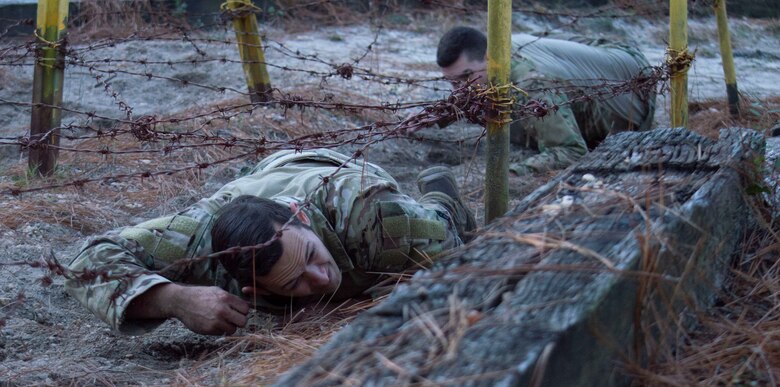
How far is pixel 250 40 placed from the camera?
5.51 m

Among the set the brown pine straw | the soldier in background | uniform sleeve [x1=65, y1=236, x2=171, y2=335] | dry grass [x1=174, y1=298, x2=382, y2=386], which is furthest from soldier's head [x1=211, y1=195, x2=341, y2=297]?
the soldier in background

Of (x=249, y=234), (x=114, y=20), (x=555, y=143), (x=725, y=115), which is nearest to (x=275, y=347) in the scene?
(x=249, y=234)

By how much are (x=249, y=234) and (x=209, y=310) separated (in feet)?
0.79

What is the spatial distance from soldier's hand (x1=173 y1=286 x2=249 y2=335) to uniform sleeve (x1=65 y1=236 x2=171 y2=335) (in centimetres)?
9

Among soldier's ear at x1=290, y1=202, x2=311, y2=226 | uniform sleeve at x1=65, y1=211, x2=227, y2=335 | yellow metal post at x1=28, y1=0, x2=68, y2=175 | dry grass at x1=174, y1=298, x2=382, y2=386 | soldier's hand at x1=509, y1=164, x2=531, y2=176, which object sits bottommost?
dry grass at x1=174, y1=298, x2=382, y2=386

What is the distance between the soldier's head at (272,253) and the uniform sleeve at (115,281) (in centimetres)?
22

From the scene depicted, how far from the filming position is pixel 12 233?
3930 mm

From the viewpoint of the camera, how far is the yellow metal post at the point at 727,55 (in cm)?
543

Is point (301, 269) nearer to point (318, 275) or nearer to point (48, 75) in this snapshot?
point (318, 275)

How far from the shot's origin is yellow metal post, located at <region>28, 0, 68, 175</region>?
4.39 metres

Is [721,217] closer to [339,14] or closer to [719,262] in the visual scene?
[719,262]

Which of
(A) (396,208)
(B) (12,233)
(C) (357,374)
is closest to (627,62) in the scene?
(A) (396,208)

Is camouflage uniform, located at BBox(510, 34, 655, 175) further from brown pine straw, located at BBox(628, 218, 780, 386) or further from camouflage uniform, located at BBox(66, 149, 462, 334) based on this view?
brown pine straw, located at BBox(628, 218, 780, 386)

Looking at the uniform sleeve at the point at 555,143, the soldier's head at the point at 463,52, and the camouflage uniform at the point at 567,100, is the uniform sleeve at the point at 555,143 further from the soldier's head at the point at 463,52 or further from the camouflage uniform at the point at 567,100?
the soldier's head at the point at 463,52
